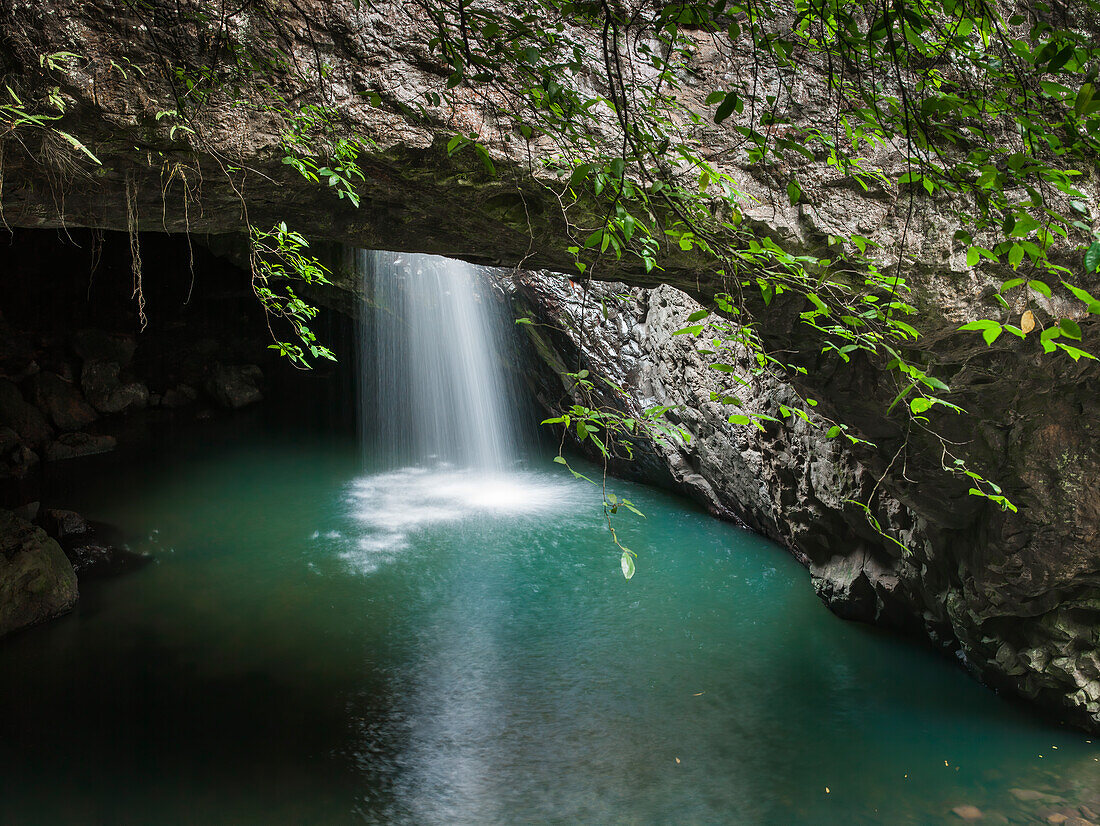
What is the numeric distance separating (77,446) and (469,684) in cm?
739

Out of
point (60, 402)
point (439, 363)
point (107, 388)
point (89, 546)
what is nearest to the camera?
point (89, 546)

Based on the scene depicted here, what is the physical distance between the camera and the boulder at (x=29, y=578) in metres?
4.53

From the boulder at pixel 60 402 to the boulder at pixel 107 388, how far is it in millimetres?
269

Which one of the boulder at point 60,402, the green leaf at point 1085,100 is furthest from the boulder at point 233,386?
the green leaf at point 1085,100

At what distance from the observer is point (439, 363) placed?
10711mm

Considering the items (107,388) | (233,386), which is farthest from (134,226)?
(233,386)

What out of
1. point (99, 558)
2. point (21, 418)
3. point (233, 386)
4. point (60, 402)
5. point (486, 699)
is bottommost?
point (486, 699)

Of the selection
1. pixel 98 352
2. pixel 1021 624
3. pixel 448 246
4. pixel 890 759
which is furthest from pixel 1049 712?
pixel 98 352

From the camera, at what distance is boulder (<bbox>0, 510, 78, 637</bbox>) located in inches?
178

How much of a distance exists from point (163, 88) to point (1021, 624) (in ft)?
15.1

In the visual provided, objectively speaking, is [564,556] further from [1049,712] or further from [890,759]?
[1049,712]

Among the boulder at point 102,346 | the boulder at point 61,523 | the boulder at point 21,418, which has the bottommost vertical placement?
the boulder at point 61,523

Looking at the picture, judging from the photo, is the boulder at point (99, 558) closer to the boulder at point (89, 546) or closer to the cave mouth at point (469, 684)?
the boulder at point (89, 546)

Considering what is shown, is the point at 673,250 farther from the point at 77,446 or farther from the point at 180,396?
the point at 180,396
